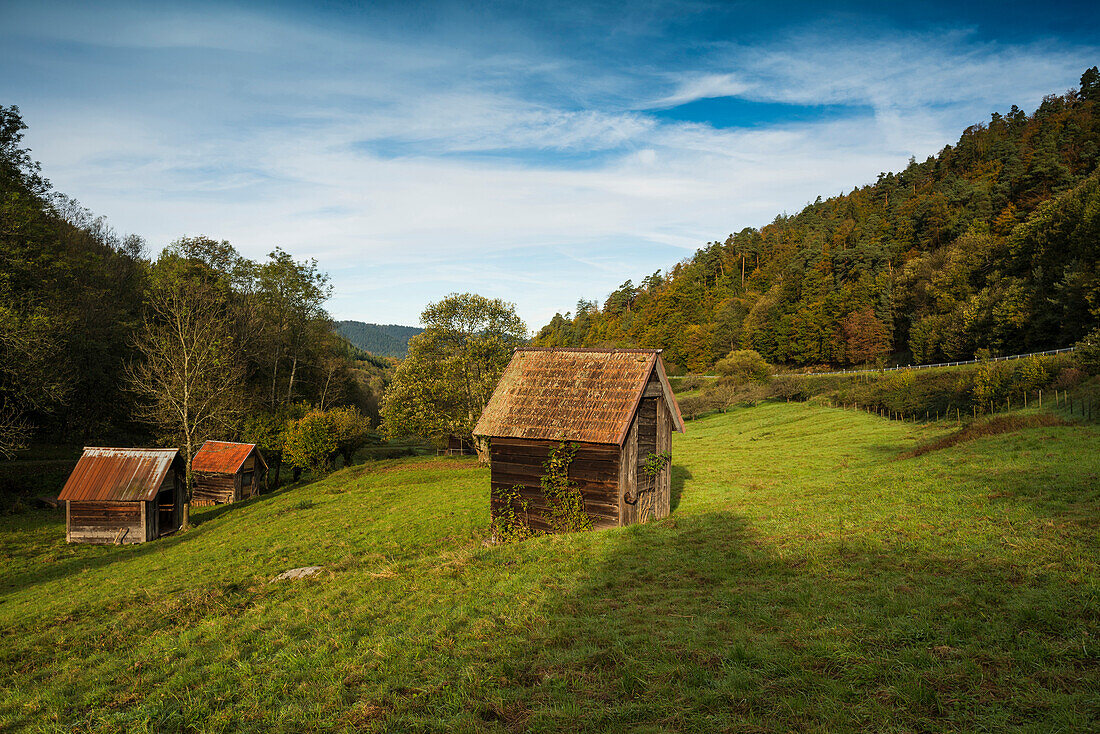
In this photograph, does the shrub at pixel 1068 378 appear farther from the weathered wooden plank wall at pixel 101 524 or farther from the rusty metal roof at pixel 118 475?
the weathered wooden plank wall at pixel 101 524

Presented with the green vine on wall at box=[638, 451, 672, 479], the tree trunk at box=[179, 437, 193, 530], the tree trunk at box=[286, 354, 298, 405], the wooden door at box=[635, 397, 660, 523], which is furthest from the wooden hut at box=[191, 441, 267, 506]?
the green vine on wall at box=[638, 451, 672, 479]

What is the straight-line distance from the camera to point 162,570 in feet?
64.2

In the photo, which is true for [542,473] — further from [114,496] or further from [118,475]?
[118,475]

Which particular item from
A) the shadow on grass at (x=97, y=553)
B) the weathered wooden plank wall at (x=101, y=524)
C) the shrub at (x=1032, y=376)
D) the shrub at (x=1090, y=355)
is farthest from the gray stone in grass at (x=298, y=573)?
the shrub at (x=1032, y=376)

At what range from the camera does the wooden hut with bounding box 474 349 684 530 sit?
17469 millimetres

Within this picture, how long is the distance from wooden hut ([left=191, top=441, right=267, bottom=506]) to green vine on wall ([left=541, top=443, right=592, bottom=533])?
29.7m

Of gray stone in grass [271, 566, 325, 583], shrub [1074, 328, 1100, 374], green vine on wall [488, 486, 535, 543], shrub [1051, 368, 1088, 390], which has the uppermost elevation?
shrub [1074, 328, 1100, 374]

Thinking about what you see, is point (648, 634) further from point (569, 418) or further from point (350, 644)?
point (569, 418)

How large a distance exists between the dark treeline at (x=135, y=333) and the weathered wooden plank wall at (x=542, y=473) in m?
21.2

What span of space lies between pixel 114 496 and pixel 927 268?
9716 cm

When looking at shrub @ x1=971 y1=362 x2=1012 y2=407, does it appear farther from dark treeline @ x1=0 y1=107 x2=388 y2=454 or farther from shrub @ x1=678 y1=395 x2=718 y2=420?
dark treeline @ x1=0 y1=107 x2=388 y2=454

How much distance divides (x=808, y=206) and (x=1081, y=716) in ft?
508

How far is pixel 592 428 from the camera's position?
1756 cm

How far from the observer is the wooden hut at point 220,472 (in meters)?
37.5
